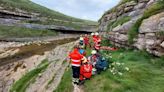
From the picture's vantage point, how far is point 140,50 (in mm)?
25906

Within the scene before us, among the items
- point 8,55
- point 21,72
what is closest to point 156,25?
point 21,72

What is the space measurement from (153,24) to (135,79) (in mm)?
6326

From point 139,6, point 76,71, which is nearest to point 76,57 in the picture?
point 76,71

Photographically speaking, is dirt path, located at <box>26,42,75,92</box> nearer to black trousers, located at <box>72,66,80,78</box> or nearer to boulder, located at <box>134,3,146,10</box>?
black trousers, located at <box>72,66,80,78</box>

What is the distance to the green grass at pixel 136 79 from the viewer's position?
63.4 feet

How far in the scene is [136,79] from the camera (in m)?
20.6

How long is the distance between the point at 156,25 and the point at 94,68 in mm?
6259

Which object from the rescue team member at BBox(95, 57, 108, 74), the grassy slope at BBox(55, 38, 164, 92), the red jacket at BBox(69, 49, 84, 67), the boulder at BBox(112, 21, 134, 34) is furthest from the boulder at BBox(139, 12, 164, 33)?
the red jacket at BBox(69, 49, 84, 67)

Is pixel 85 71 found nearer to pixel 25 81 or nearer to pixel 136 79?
pixel 136 79

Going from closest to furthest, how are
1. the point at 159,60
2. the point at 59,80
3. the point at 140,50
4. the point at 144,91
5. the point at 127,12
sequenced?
the point at 144,91, the point at 159,60, the point at 140,50, the point at 59,80, the point at 127,12

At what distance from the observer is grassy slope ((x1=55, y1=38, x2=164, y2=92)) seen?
1938 cm

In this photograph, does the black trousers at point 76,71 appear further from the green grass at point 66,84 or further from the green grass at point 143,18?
the green grass at point 143,18

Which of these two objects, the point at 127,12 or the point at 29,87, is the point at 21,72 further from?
the point at 127,12

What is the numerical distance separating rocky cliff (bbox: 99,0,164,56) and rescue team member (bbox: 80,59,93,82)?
5.57m
